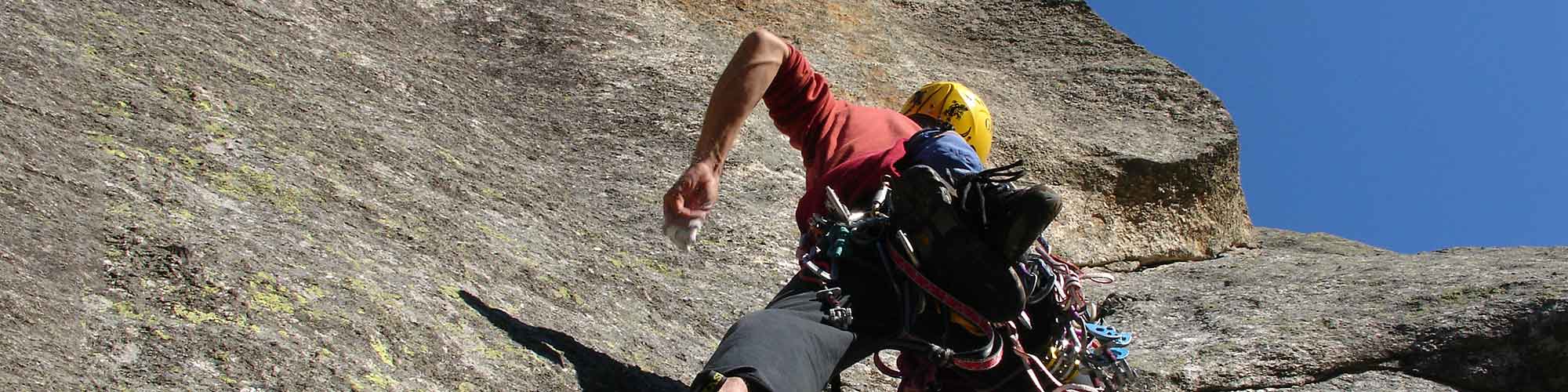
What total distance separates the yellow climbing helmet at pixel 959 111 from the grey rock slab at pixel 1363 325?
0.72m

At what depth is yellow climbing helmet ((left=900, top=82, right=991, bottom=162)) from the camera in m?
4.95

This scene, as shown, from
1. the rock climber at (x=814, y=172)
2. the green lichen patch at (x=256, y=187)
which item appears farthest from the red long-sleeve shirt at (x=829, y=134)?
the green lichen patch at (x=256, y=187)

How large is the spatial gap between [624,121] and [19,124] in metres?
3.09

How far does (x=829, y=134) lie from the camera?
454 centimetres

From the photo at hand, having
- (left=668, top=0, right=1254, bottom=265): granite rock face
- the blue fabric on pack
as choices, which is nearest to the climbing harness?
the blue fabric on pack

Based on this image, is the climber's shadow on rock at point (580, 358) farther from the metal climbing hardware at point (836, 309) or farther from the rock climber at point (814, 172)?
the metal climbing hardware at point (836, 309)

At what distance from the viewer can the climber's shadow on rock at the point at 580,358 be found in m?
3.74

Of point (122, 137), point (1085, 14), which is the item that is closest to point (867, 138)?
point (122, 137)

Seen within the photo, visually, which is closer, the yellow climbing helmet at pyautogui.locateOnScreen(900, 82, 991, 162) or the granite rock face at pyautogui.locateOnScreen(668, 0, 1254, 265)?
the yellow climbing helmet at pyautogui.locateOnScreen(900, 82, 991, 162)

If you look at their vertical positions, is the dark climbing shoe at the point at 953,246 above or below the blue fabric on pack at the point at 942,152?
below

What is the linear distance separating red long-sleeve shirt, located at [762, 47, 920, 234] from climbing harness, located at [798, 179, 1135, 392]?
0.14 metres

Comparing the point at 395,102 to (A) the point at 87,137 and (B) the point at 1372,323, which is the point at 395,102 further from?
(B) the point at 1372,323

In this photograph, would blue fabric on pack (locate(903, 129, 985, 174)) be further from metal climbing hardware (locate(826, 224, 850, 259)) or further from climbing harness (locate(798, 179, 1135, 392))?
metal climbing hardware (locate(826, 224, 850, 259))

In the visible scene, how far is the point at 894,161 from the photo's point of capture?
4.16m
